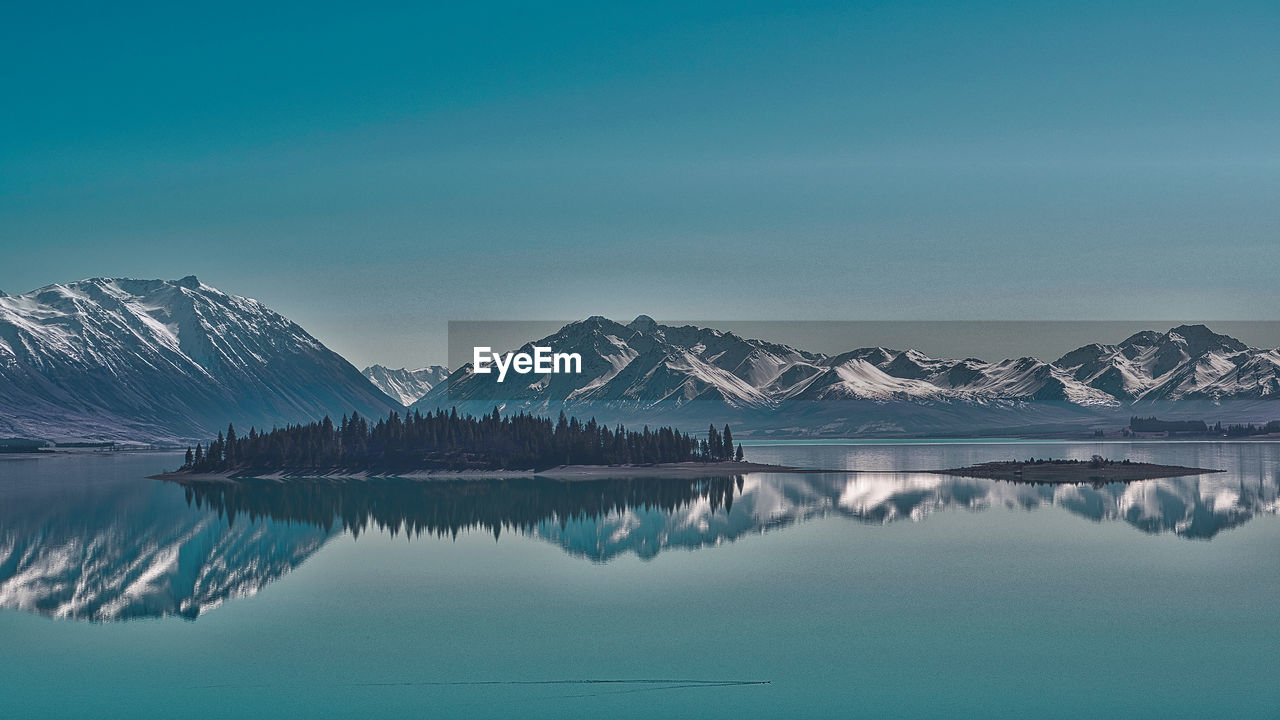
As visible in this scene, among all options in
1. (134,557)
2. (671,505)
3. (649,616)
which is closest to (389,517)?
(671,505)

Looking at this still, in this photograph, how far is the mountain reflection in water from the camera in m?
87.4

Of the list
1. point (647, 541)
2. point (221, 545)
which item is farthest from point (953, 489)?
point (221, 545)

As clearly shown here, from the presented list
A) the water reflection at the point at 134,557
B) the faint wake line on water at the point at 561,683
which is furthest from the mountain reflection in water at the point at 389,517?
the faint wake line on water at the point at 561,683

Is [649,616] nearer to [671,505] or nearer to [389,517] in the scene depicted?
[389,517]

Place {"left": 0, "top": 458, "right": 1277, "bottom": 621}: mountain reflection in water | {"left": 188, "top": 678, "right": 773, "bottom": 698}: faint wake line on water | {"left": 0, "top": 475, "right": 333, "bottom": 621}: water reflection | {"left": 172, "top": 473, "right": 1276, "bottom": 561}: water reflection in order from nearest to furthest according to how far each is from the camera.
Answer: {"left": 188, "top": 678, "right": 773, "bottom": 698}: faint wake line on water, {"left": 0, "top": 475, "right": 333, "bottom": 621}: water reflection, {"left": 0, "top": 458, "right": 1277, "bottom": 621}: mountain reflection in water, {"left": 172, "top": 473, "right": 1276, "bottom": 561}: water reflection

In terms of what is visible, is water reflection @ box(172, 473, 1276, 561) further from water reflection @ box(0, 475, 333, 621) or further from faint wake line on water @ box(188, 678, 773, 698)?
faint wake line on water @ box(188, 678, 773, 698)

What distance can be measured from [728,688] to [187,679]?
998 inches

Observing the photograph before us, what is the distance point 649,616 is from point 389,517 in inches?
2937

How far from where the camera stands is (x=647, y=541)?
10994cm

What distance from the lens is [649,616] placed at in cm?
6894

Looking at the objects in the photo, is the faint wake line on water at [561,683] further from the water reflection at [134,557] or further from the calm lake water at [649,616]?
the water reflection at [134,557]

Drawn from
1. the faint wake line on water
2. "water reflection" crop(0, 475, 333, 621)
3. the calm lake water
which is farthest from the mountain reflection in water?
the faint wake line on water

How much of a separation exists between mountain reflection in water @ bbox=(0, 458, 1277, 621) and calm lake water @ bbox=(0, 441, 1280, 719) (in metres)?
0.79

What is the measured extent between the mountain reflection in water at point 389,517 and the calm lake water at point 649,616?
2.60 ft
